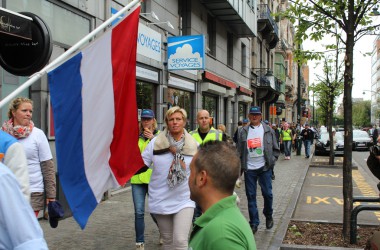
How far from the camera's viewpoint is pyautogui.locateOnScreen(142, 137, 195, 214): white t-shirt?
448 centimetres

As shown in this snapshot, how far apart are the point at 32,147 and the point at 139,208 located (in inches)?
63.6

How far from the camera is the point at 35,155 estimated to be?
4.58 metres

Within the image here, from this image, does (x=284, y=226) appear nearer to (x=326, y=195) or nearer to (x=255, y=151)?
(x=255, y=151)

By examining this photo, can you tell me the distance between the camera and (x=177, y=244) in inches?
169

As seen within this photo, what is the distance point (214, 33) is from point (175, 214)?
52.8ft

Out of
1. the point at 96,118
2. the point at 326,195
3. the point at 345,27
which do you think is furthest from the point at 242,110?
the point at 96,118

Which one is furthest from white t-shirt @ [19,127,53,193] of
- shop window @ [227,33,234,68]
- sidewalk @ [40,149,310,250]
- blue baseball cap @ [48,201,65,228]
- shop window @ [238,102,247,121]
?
shop window @ [238,102,247,121]

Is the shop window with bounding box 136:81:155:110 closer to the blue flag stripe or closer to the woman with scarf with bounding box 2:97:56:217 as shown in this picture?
the woman with scarf with bounding box 2:97:56:217

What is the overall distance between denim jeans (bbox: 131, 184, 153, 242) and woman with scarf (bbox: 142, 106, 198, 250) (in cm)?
96

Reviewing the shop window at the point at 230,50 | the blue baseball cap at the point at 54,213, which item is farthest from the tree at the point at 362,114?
the blue baseball cap at the point at 54,213

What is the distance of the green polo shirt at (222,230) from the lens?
1.75 meters

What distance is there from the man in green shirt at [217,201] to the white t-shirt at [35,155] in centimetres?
283

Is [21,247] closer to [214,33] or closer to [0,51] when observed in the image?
[0,51]

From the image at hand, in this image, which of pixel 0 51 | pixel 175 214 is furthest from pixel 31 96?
pixel 175 214
